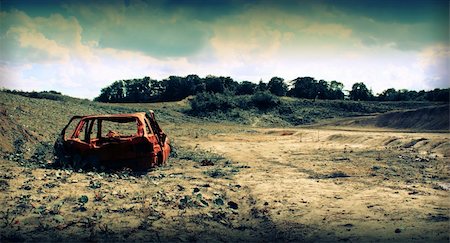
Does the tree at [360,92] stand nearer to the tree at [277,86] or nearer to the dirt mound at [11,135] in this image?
the tree at [277,86]

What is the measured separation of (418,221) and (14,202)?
6343mm

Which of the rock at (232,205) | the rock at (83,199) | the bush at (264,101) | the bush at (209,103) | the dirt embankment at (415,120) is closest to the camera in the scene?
the rock at (83,199)

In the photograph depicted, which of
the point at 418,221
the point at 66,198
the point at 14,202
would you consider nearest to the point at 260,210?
the point at 418,221

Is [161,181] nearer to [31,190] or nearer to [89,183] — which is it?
[89,183]

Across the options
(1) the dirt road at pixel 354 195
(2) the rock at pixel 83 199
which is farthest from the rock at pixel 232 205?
(2) the rock at pixel 83 199

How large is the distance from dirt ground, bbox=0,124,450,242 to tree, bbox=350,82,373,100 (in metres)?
75.7

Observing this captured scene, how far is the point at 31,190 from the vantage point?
6.20 meters

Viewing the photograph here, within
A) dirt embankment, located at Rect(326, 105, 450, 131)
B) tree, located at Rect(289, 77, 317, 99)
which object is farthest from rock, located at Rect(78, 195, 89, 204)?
tree, located at Rect(289, 77, 317, 99)

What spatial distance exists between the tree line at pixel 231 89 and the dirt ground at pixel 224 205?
62.3m

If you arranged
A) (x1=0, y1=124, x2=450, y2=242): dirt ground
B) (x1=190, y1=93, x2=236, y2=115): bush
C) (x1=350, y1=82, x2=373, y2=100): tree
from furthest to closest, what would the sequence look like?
(x1=350, y1=82, x2=373, y2=100): tree
(x1=190, y1=93, x2=236, y2=115): bush
(x1=0, y1=124, x2=450, y2=242): dirt ground

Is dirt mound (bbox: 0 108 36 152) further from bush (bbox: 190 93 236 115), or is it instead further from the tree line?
the tree line

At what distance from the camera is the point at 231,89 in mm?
73375

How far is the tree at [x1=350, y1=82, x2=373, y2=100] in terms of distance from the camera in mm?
80562

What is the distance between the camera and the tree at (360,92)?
80.6 metres
